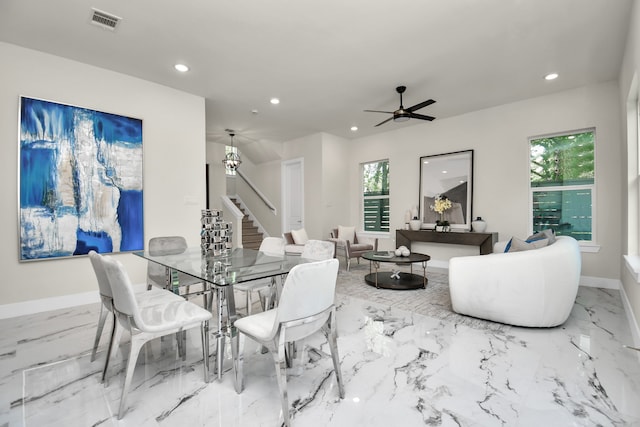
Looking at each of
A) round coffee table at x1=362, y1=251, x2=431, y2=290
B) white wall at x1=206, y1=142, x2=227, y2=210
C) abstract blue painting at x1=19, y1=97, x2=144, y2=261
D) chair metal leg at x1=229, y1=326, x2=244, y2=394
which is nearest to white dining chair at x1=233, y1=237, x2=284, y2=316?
chair metal leg at x1=229, y1=326, x2=244, y2=394

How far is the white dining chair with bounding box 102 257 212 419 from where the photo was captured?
5.07 ft

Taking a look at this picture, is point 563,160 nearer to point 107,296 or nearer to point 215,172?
point 107,296

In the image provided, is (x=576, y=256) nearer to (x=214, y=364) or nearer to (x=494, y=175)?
(x=494, y=175)

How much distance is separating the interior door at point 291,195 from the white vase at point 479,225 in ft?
12.1

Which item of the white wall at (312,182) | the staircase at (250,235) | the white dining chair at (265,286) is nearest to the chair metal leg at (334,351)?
the white dining chair at (265,286)

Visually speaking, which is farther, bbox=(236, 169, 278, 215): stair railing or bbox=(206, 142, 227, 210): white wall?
bbox=(236, 169, 278, 215): stair railing

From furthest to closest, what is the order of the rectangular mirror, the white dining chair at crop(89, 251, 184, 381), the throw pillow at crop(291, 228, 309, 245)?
1. the throw pillow at crop(291, 228, 309, 245)
2. the rectangular mirror
3. the white dining chair at crop(89, 251, 184, 381)

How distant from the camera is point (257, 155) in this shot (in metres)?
7.77

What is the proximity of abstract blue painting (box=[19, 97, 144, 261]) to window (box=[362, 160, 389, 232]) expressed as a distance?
4628 millimetres

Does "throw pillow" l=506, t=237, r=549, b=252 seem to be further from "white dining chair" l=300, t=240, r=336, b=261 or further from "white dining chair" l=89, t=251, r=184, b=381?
"white dining chair" l=89, t=251, r=184, b=381

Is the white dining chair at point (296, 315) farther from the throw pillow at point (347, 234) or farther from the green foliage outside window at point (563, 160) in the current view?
the green foliage outside window at point (563, 160)

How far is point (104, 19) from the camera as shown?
106 inches

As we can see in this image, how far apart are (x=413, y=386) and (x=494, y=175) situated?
170 inches

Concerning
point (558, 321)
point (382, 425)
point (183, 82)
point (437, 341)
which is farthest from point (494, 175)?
point (183, 82)
